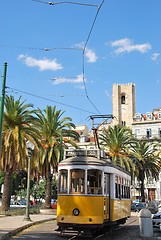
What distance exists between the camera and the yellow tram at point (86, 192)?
42.3 ft

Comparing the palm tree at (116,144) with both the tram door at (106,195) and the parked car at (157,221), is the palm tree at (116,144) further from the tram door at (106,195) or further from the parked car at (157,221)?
the tram door at (106,195)

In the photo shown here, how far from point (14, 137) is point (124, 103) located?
7634cm

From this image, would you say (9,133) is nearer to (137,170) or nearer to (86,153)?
(86,153)

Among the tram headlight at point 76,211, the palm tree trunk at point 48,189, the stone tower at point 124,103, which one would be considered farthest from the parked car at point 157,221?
the stone tower at point 124,103

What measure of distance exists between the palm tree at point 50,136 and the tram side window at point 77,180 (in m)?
17.3

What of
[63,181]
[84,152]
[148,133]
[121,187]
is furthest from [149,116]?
[63,181]

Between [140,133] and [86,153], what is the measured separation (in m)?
68.4

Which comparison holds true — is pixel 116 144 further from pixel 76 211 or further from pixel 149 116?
pixel 149 116

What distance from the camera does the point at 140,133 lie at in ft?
268

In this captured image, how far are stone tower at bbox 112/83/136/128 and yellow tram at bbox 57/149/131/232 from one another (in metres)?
79.1

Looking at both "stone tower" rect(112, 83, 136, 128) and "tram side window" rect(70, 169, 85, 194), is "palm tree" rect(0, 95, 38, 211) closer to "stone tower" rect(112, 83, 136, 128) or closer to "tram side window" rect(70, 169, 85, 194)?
"tram side window" rect(70, 169, 85, 194)

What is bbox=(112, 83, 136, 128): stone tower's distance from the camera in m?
94.8

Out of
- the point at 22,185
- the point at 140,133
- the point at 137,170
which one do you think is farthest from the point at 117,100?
the point at 137,170

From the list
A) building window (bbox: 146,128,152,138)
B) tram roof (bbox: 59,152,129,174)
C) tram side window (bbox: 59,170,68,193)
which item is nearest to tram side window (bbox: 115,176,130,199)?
tram roof (bbox: 59,152,129,174)
